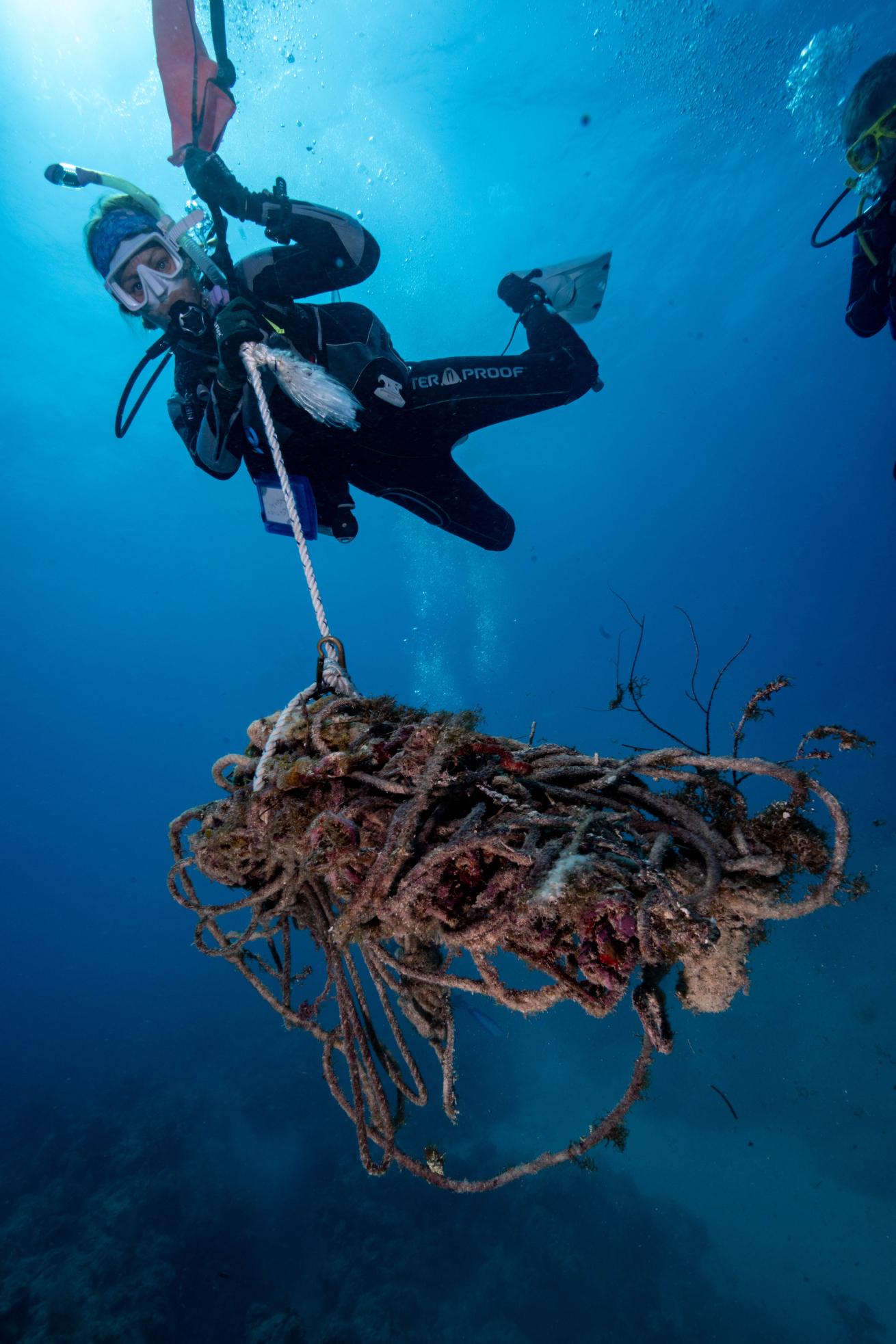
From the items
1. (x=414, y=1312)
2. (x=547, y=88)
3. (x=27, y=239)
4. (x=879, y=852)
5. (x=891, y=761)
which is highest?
(x=547, y=88)

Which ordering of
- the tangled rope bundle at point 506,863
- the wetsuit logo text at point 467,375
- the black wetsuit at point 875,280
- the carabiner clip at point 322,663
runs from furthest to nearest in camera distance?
the black wetsuit at point 875,280
the wetsuit logo text at point 467,375
the carabiner clip at point 322,663
the tangled rope bundle at point 506,863

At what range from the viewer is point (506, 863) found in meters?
1.19

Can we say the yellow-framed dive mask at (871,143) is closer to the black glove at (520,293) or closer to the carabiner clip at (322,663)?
the black glove at (520,293)

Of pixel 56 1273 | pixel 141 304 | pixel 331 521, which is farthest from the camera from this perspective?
pixel 56 1273

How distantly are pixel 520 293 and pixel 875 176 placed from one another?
14.5 ft

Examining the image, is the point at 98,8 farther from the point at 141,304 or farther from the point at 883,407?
the point at 883,407

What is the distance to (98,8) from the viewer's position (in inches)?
526

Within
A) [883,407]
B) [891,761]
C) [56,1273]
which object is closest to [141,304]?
[56,1273]

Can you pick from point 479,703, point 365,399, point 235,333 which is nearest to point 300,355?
point 365,399

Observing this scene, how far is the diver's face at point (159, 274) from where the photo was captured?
4.36 metres

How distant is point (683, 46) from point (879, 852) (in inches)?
1088

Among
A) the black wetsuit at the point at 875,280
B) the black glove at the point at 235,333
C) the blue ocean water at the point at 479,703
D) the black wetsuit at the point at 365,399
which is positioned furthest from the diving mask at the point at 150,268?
the black wetsuit at the point at 875,280

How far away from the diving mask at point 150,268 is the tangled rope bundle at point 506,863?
14.5 ft

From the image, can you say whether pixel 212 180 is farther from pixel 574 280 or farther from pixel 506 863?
pixel 506 863
